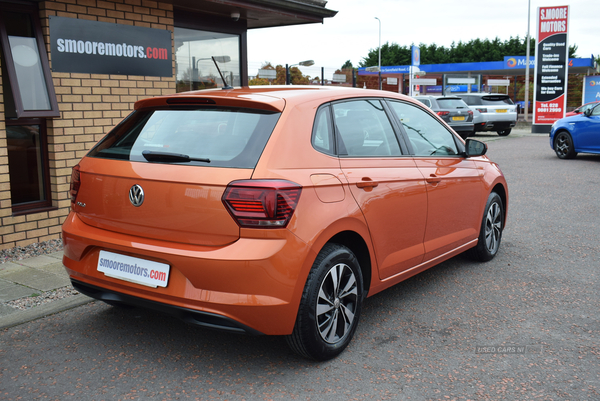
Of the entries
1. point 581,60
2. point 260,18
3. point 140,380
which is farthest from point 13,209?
point 581,60

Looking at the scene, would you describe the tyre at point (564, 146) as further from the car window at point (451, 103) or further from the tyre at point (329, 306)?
the tyre at point (329, 306)

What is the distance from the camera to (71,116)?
6539mm

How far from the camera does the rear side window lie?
10.5ft

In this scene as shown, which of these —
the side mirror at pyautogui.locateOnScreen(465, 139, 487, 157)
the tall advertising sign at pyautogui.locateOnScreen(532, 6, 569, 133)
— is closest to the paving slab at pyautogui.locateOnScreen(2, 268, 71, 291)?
the side mirror at pyautogui.locateOnScreen(465, 139, 487, 157)

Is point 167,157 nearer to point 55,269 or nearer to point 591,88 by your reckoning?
point 55,269

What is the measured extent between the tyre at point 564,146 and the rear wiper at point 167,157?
14.6 m

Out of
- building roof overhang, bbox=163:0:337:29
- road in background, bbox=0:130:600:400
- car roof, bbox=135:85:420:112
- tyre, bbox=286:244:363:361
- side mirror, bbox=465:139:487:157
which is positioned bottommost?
road in background, bbox=0:130:600:400

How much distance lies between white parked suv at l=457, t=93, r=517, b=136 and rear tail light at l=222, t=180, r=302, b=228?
73.2ft

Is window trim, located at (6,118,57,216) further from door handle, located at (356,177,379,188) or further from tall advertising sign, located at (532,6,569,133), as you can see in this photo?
tall advertising sign, located at (532,6,569,133)

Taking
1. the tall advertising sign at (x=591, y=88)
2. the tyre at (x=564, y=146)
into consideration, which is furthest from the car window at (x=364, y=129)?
the tall advertising sign at (x=591, y=88)

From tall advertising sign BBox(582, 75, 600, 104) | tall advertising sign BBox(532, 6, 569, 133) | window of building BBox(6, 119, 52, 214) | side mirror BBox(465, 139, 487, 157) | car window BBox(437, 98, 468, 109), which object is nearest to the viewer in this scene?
side mirror BBox(465, 139, 487, 157)

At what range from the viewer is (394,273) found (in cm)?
415

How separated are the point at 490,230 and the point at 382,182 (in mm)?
2336

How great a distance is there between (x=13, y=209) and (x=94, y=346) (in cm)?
312
